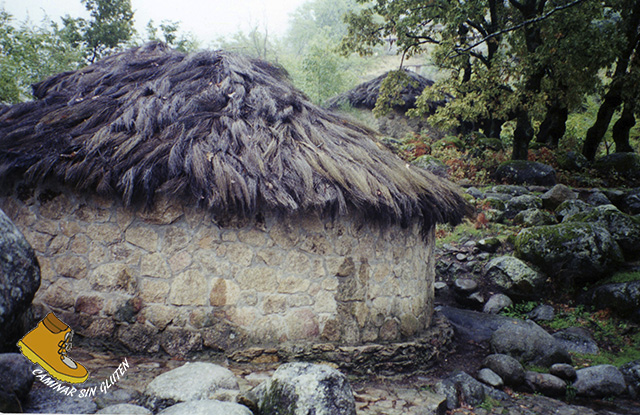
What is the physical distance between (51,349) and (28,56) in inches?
394

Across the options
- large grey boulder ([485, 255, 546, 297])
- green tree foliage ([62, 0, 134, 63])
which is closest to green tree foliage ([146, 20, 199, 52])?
green tree foliage ([62, 0, 134, 63])

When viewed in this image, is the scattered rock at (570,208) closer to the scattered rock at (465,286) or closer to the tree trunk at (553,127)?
the scattered rock at (465,286)

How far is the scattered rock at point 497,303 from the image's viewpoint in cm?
677

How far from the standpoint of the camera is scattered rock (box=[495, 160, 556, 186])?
36.2ft

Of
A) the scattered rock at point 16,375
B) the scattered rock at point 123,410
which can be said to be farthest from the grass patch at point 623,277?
the scattered rock at point 16,375

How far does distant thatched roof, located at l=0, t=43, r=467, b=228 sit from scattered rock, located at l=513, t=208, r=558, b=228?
15.5 ft

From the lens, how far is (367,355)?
414 cm

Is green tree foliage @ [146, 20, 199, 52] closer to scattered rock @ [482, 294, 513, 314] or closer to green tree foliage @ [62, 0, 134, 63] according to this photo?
green tree foliage @ [62, 0, 134, 63]

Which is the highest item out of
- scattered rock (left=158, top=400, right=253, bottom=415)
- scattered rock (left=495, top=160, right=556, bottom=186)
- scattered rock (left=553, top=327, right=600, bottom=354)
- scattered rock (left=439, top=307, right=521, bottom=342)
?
scattered rock (left=495, top=160, right=556, bottom=186)

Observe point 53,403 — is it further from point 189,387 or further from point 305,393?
point 305,393

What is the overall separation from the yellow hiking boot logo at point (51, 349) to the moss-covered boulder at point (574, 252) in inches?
280

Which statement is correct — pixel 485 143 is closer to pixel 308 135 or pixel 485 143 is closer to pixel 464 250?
pixel 464 250

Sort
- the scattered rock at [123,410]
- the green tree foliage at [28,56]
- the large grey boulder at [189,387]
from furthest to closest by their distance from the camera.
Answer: the green tree foliage at [28,56], the large grey boulder at [189,387], the scattered rock at [123,410]


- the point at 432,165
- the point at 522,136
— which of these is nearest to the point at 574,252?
the point at 432,165
